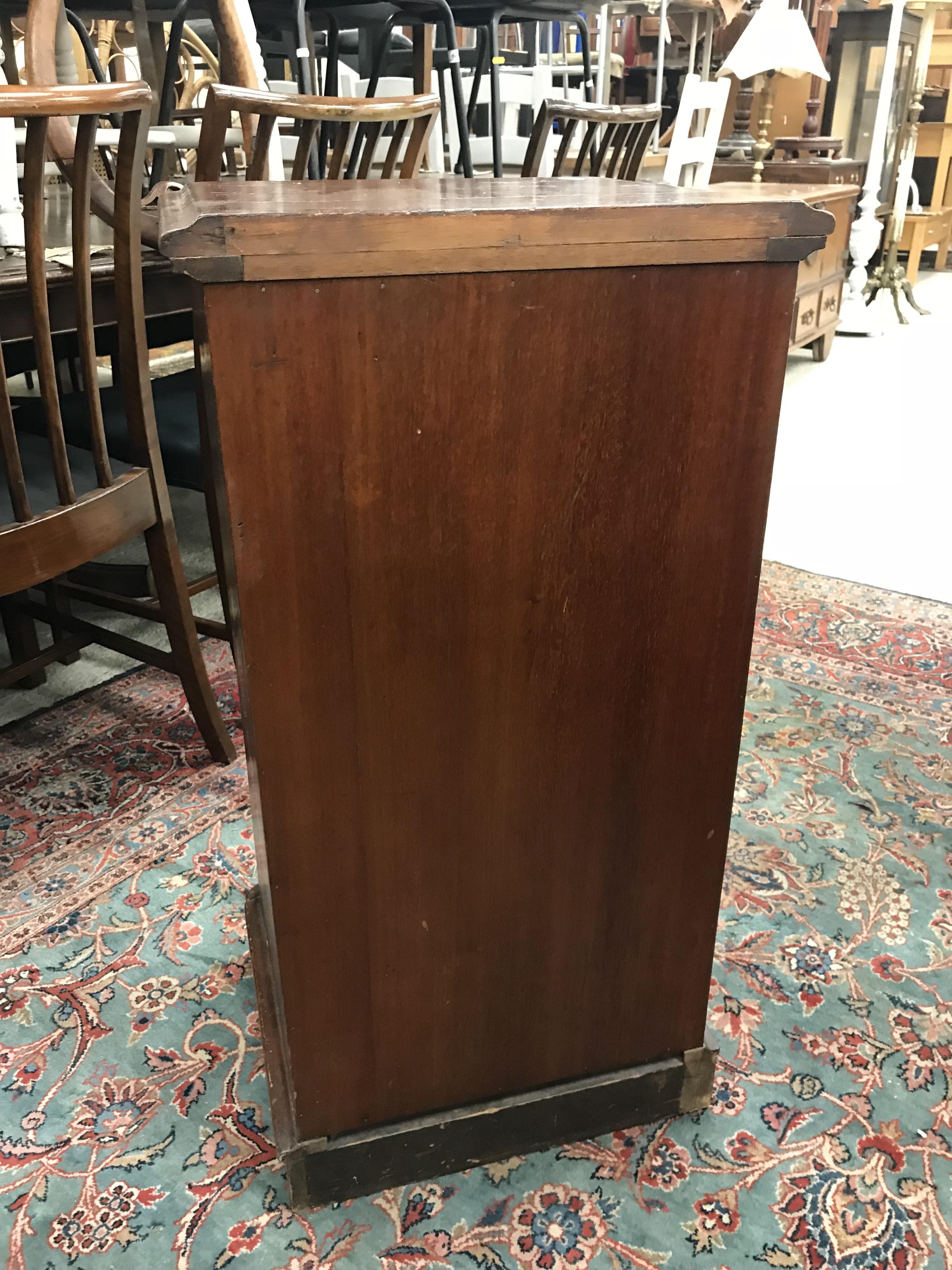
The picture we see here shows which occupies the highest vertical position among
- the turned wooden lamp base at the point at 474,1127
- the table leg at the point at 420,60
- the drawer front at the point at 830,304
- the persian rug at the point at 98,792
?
the table leg at the point at 420,60

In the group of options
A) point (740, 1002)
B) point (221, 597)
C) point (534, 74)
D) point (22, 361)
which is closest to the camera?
point (740, 1002)

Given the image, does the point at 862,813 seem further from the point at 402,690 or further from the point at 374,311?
the point at 374,311

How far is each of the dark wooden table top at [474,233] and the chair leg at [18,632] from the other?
122 cm

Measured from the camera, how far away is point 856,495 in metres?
2.88

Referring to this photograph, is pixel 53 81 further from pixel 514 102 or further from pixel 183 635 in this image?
pixel 514 102

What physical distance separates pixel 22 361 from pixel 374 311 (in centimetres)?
213

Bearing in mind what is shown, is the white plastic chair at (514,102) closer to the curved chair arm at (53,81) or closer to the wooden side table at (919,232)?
the curved chair arm at (53,81)

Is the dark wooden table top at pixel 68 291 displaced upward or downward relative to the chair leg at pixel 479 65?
downward

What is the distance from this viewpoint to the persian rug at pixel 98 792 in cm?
141

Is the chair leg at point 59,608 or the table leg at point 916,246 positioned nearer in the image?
the chair leg at point 59,608

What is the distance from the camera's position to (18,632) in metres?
1.81

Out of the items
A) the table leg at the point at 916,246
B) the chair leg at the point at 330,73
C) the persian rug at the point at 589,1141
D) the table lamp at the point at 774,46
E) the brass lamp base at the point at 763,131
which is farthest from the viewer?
the table leg at the point at 916,246

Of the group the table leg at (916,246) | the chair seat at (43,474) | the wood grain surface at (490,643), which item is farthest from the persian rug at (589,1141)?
the table leg at (916,246)

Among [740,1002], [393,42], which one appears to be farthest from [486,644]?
[393,42]
